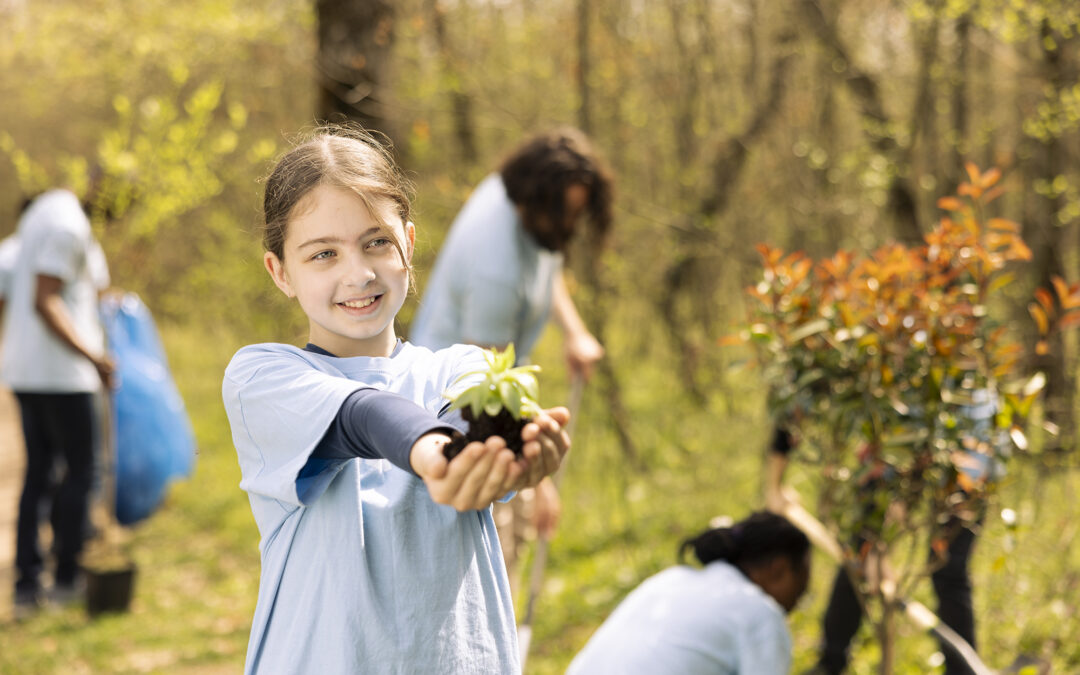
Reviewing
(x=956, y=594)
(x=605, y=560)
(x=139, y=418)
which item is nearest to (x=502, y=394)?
(x=956, y=594)

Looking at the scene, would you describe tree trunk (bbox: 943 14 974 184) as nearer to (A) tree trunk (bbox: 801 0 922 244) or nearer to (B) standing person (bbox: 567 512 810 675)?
(A) tree trunk (bbox: 801 0 922 244)

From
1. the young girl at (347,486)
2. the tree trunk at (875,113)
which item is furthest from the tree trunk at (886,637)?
the tree trunk at (875,113)

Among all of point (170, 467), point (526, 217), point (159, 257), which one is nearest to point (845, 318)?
point (526, 217)

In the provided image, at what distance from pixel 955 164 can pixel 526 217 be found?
467 centimetres

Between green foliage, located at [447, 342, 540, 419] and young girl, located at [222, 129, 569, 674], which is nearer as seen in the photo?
green foliage, located at [447, 342, 540, 419]

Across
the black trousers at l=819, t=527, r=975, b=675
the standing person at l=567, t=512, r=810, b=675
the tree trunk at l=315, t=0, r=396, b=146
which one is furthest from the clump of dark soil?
the tree trunk at l=315, t=0, r=396, b=146

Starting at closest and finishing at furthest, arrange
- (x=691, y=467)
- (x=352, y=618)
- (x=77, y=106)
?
(x=352, y=618), (x=691, y=467), (x=77, y=106)

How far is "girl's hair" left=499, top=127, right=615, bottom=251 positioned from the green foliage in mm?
2233

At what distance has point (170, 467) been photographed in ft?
19.4

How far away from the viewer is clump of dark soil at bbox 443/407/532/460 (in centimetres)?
120

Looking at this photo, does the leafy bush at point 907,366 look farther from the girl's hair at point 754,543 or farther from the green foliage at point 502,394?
the green foliage at point 502,394

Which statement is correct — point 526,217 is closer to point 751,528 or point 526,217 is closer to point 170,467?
point 751,528

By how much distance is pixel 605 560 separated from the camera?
17.2 ft

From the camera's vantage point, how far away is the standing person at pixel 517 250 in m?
3.41
